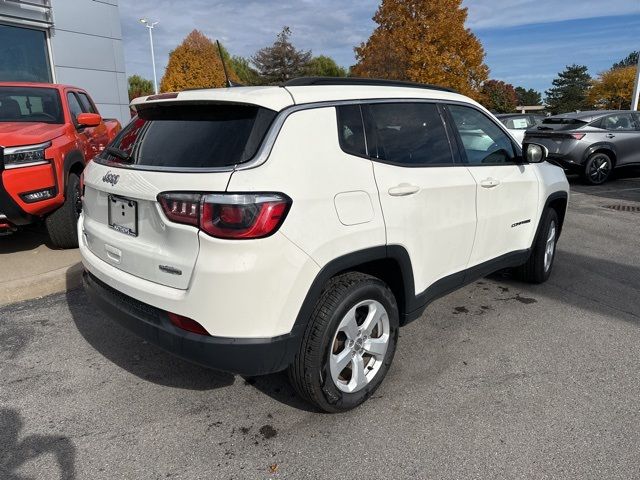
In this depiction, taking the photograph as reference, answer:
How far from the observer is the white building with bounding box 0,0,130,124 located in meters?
10.7

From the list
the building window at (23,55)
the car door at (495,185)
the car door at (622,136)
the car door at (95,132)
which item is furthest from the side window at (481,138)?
the building window at (23,55)

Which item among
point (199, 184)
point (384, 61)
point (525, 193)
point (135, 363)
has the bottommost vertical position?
point (135, 363)

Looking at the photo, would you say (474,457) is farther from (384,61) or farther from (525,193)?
(384,61)

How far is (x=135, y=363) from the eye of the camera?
3.20m

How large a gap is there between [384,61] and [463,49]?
3748mm

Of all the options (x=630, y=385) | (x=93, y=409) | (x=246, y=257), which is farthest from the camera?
(x=630, y=385)

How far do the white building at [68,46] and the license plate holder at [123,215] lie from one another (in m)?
10.4

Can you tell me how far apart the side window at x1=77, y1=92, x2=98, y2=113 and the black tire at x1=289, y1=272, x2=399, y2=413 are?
567cm

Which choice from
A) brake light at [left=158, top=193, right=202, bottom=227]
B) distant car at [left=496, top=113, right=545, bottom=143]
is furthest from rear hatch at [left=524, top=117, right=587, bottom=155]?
brake light at [left=158, top=193, right=202, bottom=227]

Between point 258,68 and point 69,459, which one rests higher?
point 258,68

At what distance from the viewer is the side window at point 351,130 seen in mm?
2494

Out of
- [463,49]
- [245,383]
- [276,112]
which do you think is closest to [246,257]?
[276,112]

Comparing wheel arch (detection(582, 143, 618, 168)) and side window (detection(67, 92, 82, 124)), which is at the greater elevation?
side window (detection(67, 92, 82, 124))

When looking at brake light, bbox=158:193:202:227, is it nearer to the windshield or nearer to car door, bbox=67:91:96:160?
car door, bbox=67:91:96:160
